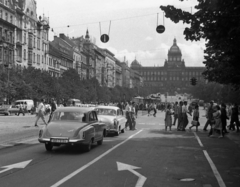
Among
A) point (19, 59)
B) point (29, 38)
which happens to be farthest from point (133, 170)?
point (29, 38)

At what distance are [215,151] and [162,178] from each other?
6000 millimetres

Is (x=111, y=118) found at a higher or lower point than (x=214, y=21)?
lower

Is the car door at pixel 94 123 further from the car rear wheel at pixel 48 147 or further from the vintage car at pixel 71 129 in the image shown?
the car rear wheel at pixel 48 147

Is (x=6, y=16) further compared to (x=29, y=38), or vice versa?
(x=29, y=38)

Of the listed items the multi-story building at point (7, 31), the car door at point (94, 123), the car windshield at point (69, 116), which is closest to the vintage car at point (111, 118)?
the car door at point (94, 123)

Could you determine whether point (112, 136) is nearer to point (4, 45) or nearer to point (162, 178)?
point (162, 178)

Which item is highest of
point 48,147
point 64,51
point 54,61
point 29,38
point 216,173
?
point 64,51

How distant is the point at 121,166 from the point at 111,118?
950 cm

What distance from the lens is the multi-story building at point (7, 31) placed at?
6538cm

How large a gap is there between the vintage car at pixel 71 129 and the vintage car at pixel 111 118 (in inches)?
179

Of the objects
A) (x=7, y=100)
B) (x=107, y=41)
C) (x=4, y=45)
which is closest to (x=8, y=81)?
(x=7, y=100)

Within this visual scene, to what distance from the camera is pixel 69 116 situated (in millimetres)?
14047

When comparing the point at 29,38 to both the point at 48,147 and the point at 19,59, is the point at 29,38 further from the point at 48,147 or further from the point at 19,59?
the point at 48,147

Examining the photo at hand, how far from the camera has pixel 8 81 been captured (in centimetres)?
5494
